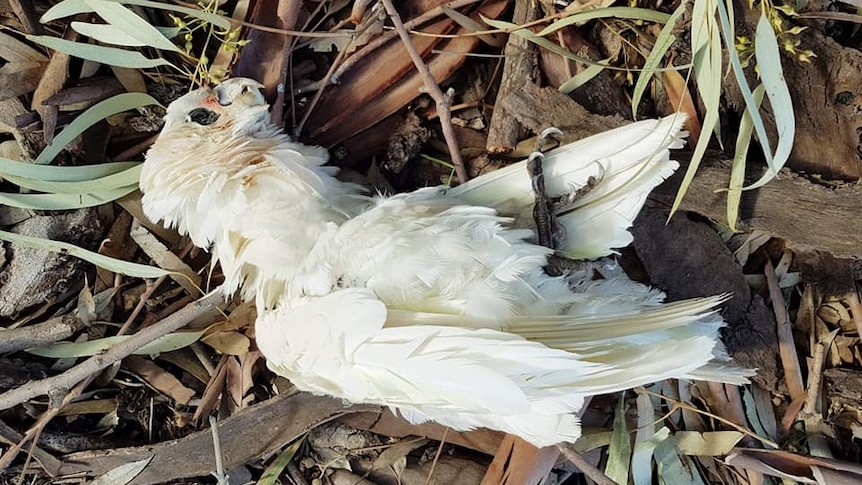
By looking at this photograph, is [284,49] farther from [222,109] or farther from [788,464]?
[788,464]

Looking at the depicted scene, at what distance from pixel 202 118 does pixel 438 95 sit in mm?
362

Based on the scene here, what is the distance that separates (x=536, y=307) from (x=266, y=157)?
17.7 inches

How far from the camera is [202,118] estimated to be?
3.40 feet

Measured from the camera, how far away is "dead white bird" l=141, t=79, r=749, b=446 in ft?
2.88

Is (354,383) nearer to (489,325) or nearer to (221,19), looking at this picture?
(489,325)

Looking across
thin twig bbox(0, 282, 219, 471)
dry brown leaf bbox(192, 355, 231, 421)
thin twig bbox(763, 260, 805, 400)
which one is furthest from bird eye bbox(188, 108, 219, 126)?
thin twig bbox(763, 260, 805, 400)

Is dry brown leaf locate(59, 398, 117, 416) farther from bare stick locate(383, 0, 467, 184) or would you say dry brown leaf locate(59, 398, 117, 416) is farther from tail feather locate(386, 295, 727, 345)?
bare stick locate(383, 0, 467, 184)

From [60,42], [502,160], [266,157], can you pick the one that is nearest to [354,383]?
[266,157]

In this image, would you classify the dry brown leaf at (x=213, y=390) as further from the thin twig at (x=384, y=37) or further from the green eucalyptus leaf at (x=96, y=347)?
the thin twig at (x=384, y=37)

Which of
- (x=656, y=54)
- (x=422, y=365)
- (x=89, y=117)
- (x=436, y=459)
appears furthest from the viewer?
(x=436, y=459)

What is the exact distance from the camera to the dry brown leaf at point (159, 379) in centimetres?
123

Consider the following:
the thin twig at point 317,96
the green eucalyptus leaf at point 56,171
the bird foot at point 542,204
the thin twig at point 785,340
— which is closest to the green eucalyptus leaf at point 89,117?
the green eucalyptus leaf at point 56,171

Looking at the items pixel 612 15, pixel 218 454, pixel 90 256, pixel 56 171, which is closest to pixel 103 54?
pixel 56 171

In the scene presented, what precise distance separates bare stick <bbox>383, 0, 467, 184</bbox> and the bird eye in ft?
1.01
